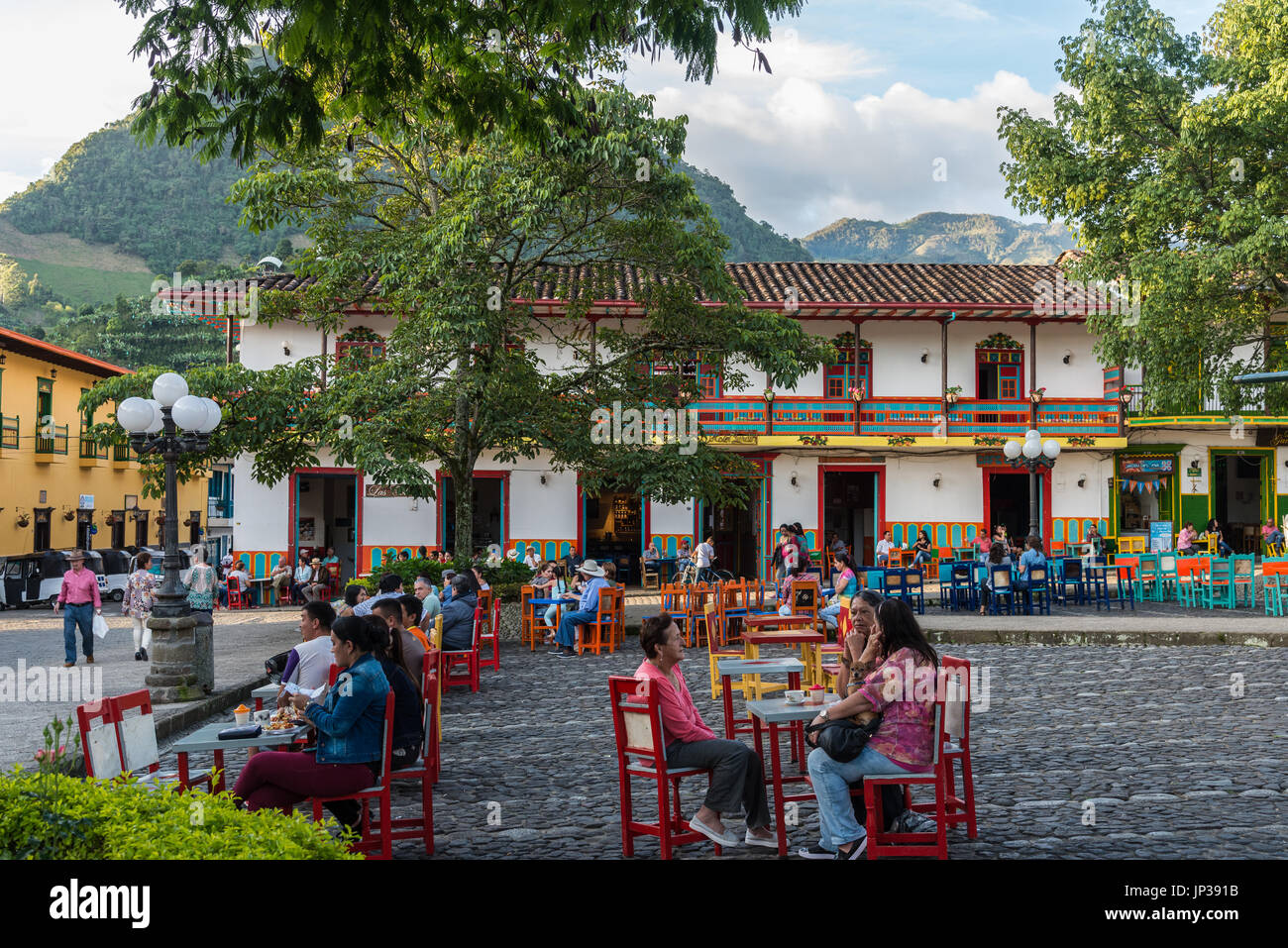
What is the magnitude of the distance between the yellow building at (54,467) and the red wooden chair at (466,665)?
18.9 meters

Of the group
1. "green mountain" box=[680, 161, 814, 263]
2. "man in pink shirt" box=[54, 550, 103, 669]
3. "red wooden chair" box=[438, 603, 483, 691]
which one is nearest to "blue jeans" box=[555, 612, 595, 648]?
"red wooden chair" box=[438, 603, 483, 691]

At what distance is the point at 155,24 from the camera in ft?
15.7

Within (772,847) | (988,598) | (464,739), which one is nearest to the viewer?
(772,847)

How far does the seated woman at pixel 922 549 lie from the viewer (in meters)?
20.8

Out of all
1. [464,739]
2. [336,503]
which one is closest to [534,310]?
[336,503]

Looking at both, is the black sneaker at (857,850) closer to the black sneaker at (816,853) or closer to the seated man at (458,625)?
the black sneaker at (816,853)

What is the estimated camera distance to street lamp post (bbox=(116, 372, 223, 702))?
9570 mm

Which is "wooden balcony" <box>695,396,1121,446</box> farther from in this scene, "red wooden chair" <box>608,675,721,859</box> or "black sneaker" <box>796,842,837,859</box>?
"black sneaker" <box>796,842,837,859</box>

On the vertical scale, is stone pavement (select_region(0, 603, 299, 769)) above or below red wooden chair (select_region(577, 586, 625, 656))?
below

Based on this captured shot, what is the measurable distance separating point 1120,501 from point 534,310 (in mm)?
15065

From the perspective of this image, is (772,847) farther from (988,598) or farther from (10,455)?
(10,455)

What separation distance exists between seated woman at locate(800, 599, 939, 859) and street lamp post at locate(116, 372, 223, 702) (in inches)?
273

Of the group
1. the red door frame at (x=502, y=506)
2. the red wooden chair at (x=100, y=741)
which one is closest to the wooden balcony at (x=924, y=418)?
the red door frame at (x=502, y=506)

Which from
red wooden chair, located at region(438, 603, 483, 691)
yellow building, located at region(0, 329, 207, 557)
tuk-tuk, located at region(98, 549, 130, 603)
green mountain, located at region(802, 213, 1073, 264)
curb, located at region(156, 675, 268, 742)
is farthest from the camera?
green mountain, located at region(802, 213, 1073, 264)
